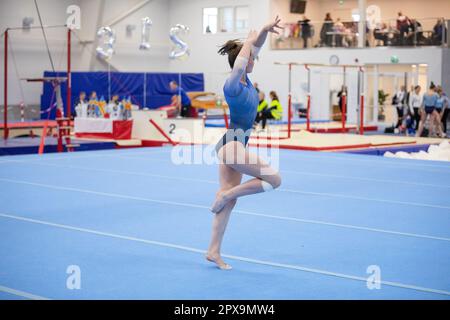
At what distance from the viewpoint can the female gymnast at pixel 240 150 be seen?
15.1 ft

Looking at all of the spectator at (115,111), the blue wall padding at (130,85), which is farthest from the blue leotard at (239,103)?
the blue wall padding at (130,85)

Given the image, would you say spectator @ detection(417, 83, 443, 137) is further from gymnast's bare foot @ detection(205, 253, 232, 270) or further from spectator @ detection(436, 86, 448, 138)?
gymnast's bare foot @ detection(205, 253, 232, 270)

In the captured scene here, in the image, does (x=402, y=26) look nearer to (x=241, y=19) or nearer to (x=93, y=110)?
(x=241, y=19)

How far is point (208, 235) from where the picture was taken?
5996 mm

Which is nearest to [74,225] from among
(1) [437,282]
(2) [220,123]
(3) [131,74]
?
(1) [437,282]

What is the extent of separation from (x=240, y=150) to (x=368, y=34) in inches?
830

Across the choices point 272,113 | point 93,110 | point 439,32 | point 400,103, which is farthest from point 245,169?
point 439,32

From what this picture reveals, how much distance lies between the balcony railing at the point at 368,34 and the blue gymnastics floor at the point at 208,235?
13552 millimetres

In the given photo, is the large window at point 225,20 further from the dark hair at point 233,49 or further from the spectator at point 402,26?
the dark hair at point 233,49

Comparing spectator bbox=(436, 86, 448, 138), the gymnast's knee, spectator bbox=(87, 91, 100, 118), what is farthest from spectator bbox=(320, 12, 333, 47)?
the gymnast's knee

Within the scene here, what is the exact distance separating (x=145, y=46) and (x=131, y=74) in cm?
850

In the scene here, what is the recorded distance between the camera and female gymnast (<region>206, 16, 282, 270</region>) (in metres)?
4.61
